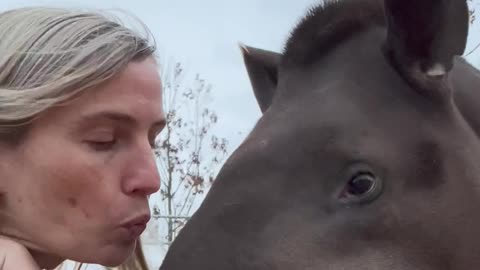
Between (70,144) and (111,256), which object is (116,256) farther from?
(70,144)

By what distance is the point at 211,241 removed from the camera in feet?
7.13

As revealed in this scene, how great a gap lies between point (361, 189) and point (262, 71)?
1246 mm

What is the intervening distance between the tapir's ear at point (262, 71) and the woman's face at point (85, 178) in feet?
3.52

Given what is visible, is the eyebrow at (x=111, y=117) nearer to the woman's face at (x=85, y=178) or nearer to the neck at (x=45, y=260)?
the woman's face at (x=85, y=178)

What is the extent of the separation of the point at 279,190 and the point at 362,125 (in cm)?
37

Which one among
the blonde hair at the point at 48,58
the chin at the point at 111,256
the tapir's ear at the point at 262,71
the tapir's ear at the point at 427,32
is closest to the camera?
the blonde hair at the point at 48,58

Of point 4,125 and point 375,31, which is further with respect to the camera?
point 375,31

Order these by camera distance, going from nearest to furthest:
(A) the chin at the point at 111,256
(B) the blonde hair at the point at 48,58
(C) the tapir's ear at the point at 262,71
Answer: (B) the blonde hair at the point at 48,58 → (A) the chin at the point at 111,256 → (C) the tapir's ear at the point at 262,71

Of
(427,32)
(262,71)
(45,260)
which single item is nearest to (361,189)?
(427,32)

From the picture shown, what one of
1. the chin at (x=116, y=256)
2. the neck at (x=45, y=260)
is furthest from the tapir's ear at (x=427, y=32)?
the neck at (x=45, y=260)

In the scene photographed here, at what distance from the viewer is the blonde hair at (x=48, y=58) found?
2.27m

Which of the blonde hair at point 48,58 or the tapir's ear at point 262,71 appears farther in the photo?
the tapir's ear at point 262,71

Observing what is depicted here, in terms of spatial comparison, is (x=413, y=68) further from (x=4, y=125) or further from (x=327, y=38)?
(x=4, y=125)

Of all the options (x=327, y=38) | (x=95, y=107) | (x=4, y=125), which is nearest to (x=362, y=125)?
(x=327, y=38)
